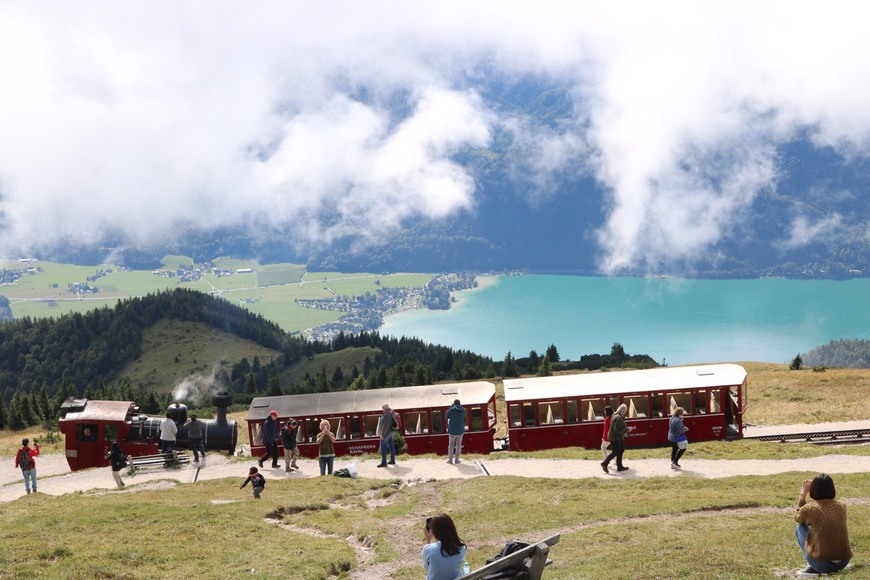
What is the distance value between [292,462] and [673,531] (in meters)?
16.1

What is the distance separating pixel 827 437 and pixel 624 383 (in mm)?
7806

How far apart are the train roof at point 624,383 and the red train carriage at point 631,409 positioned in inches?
1.5

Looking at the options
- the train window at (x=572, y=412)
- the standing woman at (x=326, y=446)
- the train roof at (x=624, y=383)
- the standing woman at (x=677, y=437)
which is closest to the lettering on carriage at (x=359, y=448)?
the train roof at (x=624, y=383)

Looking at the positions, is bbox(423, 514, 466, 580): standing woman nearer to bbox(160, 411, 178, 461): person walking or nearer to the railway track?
bbox(160, 411, 178, 461): person walking

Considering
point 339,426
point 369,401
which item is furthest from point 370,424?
point 339,426

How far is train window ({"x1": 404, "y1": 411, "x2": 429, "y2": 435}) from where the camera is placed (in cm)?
3475

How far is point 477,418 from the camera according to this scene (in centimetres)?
3444

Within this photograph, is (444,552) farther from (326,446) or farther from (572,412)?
(572,412)

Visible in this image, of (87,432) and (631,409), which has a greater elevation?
(631,409)

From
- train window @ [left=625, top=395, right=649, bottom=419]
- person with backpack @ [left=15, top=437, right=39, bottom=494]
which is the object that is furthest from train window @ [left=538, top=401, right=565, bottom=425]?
person with backpack @ [left=15, top=437, right=39, bottom=494]

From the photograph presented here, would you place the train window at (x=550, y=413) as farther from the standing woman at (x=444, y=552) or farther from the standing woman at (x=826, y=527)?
the standing woman at (x=444, y=552)

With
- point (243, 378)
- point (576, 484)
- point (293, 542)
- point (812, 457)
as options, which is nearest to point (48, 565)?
point (293, 542)

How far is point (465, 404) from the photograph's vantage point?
34.4m

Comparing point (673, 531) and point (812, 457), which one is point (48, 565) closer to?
point (673, 531)
